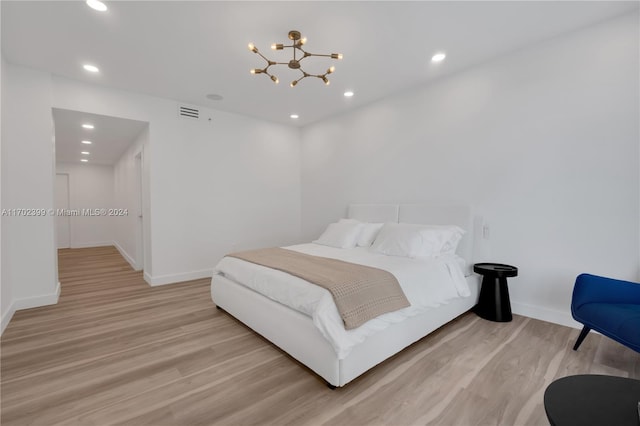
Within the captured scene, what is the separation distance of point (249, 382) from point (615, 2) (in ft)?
13.3

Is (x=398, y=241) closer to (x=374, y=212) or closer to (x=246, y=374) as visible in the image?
(x=374, y=212)

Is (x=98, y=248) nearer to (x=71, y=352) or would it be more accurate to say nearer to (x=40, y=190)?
(x=40, y=190)

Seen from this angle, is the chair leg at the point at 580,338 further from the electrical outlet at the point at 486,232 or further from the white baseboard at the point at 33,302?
the white baseboard at the point at 33,302

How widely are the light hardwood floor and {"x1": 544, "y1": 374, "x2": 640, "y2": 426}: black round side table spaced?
1.44 feet

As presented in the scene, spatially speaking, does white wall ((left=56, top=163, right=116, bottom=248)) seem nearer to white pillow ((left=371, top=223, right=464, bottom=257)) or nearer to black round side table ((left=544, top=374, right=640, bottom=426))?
white pillow ((left=371, top=223, right=464, bottom=257))

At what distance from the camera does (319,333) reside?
6.02 ft

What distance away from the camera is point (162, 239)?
4141 millimetres

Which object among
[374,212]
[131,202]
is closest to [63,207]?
[131,202]

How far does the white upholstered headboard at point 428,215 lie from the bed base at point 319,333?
0.64m

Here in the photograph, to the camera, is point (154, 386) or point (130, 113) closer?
point (154, 386)

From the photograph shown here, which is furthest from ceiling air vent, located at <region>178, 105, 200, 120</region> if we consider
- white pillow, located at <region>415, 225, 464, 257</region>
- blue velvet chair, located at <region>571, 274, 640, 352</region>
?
blue velvet chair, located at <region>571, 274, 640, 352</region>

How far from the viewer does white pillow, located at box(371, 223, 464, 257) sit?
291 cm

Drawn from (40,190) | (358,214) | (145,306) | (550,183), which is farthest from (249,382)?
(40,190)

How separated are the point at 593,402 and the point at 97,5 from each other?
3.95m
